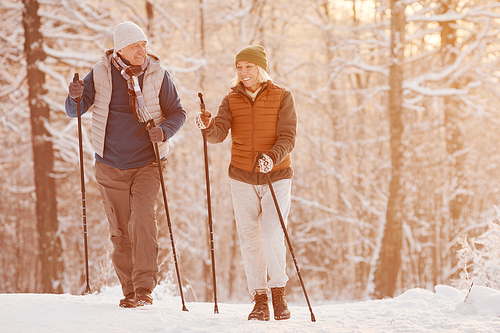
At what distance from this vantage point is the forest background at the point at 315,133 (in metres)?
9.52

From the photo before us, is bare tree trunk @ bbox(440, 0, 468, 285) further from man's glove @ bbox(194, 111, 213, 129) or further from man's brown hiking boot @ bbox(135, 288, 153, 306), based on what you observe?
man's brown hiking boot @ bbox(135, 288, 153, 306)

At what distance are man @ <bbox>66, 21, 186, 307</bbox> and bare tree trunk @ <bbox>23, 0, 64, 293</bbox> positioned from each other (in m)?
5.96

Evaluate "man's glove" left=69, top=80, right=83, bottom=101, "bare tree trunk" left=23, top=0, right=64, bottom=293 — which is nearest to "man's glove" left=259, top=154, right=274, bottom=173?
"man's glove" left=69, top=80, right=83, bottom=101

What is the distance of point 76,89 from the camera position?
149 inches

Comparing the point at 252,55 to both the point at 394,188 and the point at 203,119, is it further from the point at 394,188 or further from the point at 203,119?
the point at 394,188

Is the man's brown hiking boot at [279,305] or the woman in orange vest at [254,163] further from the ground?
the woman in orange vest at [254,163]

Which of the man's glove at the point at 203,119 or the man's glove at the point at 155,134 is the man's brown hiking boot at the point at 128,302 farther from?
the man's glove at the point at 203,119

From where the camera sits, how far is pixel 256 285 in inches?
Answer: 154

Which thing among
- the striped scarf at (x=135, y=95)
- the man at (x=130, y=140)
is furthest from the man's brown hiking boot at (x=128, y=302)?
the striped scarf at (x=135, y=95)

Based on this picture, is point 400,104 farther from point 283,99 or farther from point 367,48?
point 283,99

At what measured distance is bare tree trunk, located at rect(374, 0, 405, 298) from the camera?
951 centimetres

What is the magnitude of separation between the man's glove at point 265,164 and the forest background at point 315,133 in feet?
19.9

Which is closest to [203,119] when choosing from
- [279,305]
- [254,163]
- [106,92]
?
[254,163]

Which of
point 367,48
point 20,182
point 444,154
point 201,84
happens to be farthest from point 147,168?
point 20,182
